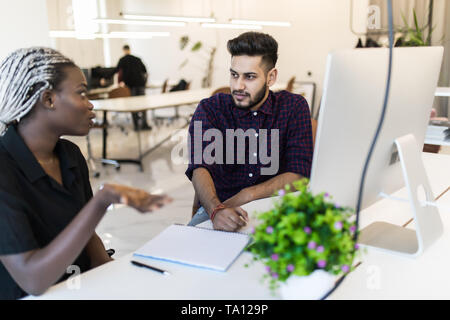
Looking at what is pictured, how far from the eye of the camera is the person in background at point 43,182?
901mm

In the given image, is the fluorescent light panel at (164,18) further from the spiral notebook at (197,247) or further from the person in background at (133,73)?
the spiral notebook at (197,247)

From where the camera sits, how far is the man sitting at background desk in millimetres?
1794

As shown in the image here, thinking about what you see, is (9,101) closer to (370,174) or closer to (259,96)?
(370,174)

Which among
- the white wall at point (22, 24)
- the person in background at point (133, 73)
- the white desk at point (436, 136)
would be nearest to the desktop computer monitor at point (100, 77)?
the person in background at point (133, 73)

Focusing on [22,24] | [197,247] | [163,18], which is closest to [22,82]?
[197,247]

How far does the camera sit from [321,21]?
22.1ft

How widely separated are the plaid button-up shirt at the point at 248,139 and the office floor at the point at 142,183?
1.32ft

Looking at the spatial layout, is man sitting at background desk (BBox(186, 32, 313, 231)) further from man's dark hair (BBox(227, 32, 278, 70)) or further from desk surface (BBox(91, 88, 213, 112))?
desk surface (BBox(91, 88, 213, 112))

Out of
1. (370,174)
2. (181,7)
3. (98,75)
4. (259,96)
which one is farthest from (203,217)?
(181,7)

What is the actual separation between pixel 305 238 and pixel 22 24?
3254 millimetres

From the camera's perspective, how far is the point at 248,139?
182 centimetres

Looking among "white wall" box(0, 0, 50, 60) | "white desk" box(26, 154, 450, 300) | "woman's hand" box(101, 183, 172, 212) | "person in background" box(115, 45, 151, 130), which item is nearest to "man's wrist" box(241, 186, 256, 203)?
"white desk" box(26, 154, 450, 300)

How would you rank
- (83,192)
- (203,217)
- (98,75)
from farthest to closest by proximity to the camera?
(98,75), (203,217), (83,192)
